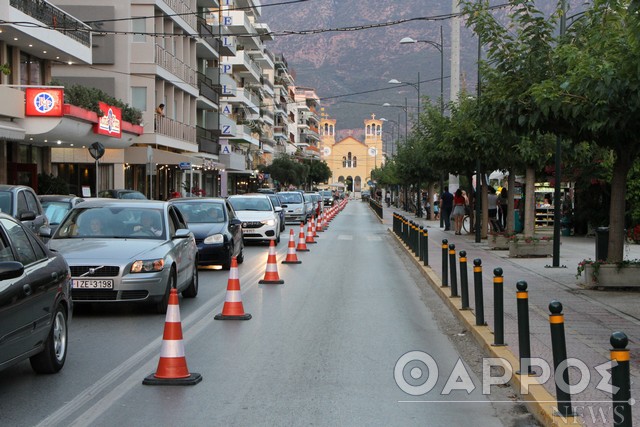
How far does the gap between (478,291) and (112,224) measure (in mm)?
5695

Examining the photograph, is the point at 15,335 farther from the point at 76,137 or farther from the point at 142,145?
the point at 142,145

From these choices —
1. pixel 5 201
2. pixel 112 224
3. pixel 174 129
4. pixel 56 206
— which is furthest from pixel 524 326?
pixel 174 129

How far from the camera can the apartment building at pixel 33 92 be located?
1089 inches

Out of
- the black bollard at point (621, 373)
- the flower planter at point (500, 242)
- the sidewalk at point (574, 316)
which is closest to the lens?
the black bollard at point (621, 373)

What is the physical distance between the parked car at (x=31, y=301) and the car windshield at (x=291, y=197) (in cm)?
3932

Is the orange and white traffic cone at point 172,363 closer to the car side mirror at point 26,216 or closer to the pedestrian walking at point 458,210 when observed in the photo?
the car side mirror at point 26,216

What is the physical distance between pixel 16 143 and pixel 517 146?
755 inches

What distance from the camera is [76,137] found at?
3288 centimetres

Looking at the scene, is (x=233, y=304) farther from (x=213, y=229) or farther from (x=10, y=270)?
(x=213, y=229)

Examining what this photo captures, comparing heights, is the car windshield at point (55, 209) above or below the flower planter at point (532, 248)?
above

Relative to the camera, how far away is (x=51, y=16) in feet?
103

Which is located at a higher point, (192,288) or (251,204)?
(251,204)

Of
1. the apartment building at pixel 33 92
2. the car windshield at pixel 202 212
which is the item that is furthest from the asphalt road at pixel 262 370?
the apartment building at pixel 33 92

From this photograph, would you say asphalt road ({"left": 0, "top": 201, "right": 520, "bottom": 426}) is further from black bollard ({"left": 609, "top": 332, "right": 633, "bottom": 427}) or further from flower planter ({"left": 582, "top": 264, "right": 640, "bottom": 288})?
flower planter ({"left": 582, "top": 264, "right": 640, "bottom": 288})
